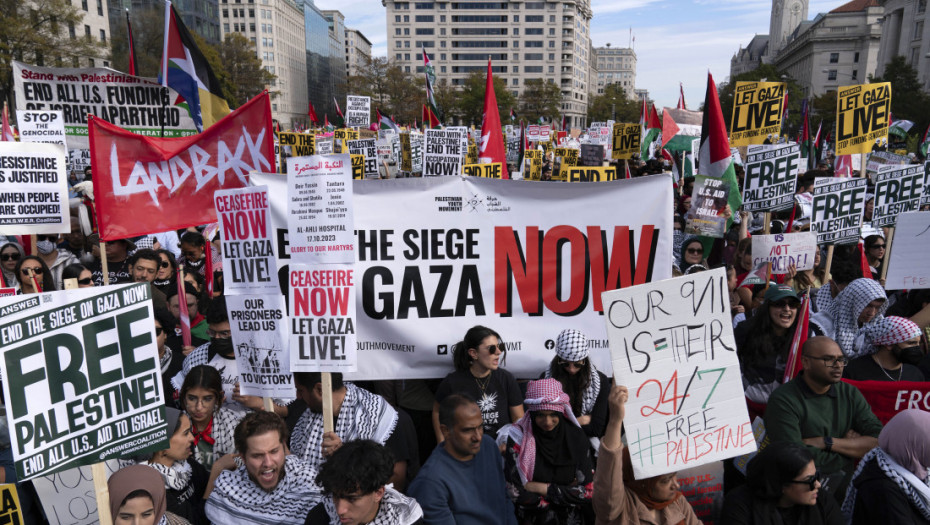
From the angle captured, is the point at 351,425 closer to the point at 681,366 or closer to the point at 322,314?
the point at 322,314

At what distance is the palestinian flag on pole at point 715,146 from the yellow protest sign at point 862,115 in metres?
1.37

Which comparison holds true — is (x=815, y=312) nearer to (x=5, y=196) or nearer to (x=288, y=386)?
(x=288, y=386)

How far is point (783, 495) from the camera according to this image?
309 cm

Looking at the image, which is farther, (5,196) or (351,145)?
(351,145)

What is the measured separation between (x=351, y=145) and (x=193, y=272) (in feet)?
29.2

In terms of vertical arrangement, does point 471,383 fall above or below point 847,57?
below

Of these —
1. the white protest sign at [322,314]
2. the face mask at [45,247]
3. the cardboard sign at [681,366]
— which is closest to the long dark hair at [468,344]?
the white protest sign at [322,314]

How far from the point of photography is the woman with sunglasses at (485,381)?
4273mm

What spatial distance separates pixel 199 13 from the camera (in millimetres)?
74812

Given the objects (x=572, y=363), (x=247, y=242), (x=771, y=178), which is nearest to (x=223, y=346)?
(x=247, y=242)

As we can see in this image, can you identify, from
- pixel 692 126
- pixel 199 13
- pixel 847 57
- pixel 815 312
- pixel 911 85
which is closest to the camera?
pixel 815 312

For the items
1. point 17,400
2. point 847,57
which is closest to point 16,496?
point 17,400

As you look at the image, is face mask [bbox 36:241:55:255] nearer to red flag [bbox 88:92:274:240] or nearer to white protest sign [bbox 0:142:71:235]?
white protest sign [bbox 0:142:71:235]

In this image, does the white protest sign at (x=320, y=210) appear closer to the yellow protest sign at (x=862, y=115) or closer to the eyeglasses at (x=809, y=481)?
the eyeglasses at (x=809, y=481)
